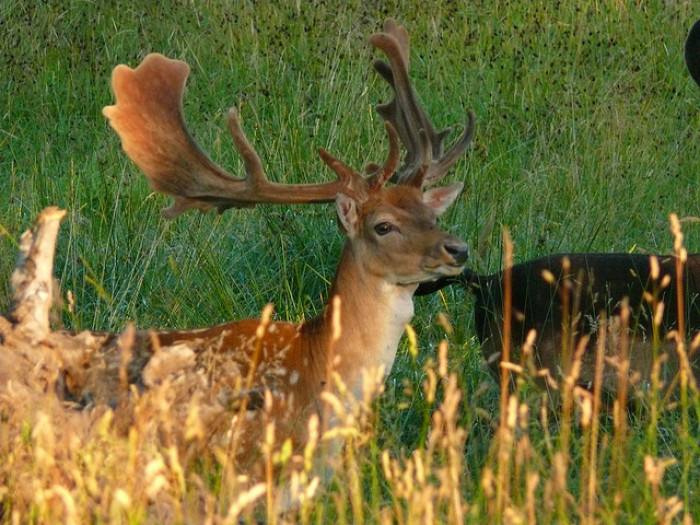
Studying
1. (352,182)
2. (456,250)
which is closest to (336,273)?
(352,182)

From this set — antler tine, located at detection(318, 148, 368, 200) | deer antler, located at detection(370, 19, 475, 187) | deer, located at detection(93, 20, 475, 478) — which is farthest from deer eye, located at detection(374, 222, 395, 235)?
deer antler, located at detection(370, 19, 475, 187)

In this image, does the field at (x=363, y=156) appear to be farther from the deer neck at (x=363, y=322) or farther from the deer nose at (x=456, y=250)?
the deer nose at (x=456, y=250)

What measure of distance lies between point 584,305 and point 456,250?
4.11ft

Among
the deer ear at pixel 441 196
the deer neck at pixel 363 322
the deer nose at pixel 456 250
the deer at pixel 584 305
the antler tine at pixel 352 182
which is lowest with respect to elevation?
the deer at pixel 584 305

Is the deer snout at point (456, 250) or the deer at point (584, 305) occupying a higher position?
the deer snout at point (456, 250)

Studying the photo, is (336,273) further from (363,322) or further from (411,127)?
(411,127)

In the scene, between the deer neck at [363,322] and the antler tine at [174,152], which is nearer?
the deer neck at [363,322]

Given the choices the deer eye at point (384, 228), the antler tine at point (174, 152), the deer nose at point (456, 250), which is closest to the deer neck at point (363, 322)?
the deer eye at point (384, 228)

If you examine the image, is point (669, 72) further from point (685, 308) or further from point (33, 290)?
point (33, 290)

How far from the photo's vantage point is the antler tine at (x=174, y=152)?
5270 mm

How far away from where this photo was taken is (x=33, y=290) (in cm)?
440

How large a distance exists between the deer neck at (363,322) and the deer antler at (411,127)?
51cm

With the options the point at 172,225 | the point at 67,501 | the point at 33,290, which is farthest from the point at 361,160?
the point at 67,501

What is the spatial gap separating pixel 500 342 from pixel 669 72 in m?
4.23
